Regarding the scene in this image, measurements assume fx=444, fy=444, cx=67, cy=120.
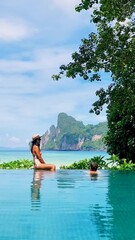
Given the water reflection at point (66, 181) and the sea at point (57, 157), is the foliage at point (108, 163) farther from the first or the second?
the water reflection at point (66, 181)

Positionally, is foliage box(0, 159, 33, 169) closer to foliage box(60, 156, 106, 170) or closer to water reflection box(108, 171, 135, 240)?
foliage box(60, 156, 106, 170)

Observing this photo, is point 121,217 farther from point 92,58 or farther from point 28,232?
point 92,58

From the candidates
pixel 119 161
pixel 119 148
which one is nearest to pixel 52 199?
pixel 119 161

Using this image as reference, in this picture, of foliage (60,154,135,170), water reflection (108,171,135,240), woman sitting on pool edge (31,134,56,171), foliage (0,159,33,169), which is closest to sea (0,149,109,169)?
foliage (60,154,135,170)

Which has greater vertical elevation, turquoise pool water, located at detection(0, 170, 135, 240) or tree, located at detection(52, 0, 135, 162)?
tree, located at detection(52, 0, 135, 162)

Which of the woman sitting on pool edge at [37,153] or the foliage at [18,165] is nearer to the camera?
the woman sitting on pool edge at [37,153]

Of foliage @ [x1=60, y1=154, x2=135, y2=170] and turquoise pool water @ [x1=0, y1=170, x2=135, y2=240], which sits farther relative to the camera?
foliage @ [x1=60, y1=154, x2=135, y2=170]

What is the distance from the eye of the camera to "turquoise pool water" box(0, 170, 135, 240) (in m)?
5.89

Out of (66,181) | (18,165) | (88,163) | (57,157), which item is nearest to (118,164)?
(88,163)

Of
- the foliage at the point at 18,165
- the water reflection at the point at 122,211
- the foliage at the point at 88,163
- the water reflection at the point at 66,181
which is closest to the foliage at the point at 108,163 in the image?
the foliage at the point at 88,163

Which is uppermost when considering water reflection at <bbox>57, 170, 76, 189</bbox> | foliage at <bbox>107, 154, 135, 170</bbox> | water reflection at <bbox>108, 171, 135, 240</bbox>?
foliage at <bbox>107, 154, 135, 170</bbox>

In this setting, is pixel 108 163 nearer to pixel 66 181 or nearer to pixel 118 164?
pixel 118 164

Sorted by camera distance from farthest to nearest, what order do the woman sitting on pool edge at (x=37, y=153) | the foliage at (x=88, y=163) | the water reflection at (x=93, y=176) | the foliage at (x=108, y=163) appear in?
the foliage at (x=88, y=163)
the foliage at (x=108, y=163)
the woman sitting on pool edge at (x=37, y=153)
the water reflection at (x=93, y=176)

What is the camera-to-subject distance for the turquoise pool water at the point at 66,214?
589 cm
